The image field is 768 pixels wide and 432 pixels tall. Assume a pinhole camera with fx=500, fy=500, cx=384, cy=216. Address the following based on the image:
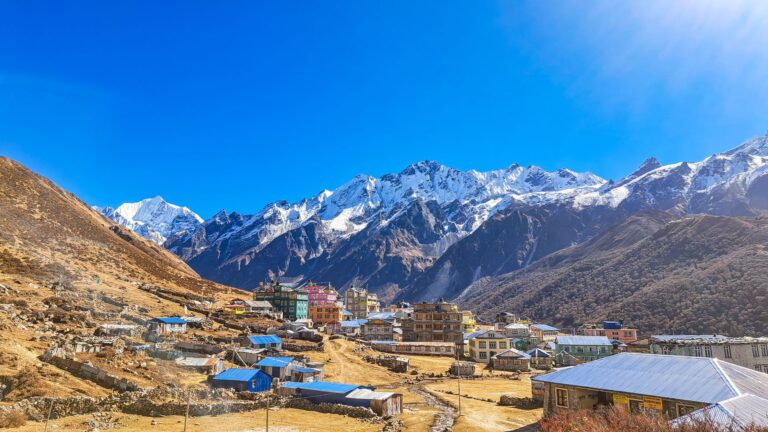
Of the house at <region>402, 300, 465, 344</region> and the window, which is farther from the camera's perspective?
the house at <region>402, 300, 465, 344</region>

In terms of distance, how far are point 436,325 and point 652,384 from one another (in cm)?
8152

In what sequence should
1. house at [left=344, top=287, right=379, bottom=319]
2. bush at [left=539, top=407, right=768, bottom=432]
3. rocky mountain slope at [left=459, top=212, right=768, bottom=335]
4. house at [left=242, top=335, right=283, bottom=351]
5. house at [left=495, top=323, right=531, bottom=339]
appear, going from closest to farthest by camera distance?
bush at [left=539, top=407, right=768, bottom=432]
house at [left=242, top=335, right=283, bottom=351]
house at [left=495, top=323, right=531, bottom=339]
rocky mountain slope at [left=459, top=212, right=768, bottom=335]
house at [left=344, top=287, right=379, bottom=319]

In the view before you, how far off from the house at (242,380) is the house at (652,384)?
86.4 feet

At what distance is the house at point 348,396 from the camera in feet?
137

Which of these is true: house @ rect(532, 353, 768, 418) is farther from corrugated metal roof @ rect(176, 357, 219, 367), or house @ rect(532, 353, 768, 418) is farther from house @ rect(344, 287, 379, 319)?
house @ rect(344, 287, 379, 319)

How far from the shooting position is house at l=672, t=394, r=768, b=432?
21.1 metres

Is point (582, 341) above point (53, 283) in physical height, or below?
below

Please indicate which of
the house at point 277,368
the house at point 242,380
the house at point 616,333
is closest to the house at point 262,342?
the house at point 277,368

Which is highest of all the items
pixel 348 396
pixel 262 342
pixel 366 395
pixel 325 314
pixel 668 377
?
pixel 325 314

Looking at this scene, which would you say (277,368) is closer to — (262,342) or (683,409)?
(262,342)

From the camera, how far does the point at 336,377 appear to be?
62375 millimetres

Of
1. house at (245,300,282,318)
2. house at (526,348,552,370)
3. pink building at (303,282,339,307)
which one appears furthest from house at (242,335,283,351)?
pink building at (303,282,339,307)

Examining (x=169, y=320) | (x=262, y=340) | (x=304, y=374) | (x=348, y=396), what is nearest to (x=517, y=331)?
(x=262, y=340)

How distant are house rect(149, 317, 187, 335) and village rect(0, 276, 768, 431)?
224 mm
